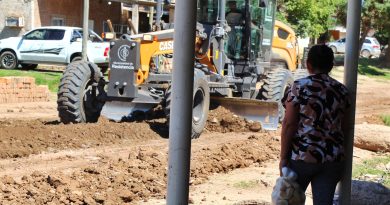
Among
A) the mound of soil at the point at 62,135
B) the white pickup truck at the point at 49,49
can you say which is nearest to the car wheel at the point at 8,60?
the white pickup truck at the point at 49,49

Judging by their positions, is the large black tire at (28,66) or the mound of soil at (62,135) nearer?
the mound of soil at (62,135)

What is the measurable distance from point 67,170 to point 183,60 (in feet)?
18.6

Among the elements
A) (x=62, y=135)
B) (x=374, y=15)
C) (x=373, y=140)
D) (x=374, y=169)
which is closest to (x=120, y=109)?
(x=62, y=135)

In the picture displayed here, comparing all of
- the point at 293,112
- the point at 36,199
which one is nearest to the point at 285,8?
the point at 36,199

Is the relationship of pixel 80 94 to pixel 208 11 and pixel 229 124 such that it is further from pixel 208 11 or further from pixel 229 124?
pixel 208 11

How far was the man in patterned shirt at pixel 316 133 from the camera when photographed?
4.71 meters

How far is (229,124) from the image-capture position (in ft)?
45.5

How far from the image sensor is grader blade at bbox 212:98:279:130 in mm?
13727

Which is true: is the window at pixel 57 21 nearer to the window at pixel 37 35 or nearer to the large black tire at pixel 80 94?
the window at pixel 37 35

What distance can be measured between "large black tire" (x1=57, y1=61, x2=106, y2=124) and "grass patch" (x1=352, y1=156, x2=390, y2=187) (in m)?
5.03

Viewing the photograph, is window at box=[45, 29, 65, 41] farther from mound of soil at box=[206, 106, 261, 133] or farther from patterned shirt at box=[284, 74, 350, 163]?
patterned shirt at box=[284, 74, 350, 163]

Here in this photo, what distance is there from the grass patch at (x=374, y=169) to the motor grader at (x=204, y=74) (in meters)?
2.82

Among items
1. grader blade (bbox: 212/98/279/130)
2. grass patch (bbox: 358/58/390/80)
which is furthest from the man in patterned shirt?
grass patch (bbox: 358/58/390/80)

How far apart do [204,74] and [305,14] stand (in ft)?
68.6
